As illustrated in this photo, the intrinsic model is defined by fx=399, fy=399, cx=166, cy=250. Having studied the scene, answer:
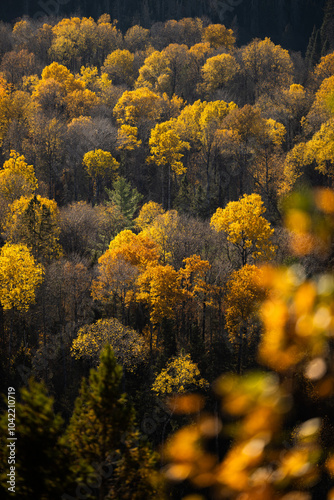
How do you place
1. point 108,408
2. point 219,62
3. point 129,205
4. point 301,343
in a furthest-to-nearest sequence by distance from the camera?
point 219,62 → point 129,205 → point 108,408 → point 301,343

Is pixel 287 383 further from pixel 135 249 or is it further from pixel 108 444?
pixel 135 249

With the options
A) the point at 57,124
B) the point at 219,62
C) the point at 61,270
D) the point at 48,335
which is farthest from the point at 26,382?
the point at 219,62

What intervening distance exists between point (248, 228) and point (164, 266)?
765 cm

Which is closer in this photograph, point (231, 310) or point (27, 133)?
point (231, 310)

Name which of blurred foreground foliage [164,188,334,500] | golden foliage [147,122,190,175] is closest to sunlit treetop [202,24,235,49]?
golden foliage [147,122,190,175]

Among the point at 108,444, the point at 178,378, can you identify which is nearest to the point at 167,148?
the point at 178,378

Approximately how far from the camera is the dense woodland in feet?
7.29

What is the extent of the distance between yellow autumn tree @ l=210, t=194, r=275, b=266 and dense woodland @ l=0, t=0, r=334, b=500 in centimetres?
13

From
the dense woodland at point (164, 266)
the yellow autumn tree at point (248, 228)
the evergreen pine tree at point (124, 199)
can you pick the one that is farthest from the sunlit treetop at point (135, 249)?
the evergreen pine tree at point (124, 199)

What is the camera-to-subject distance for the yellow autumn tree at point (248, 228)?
3303 centimetres

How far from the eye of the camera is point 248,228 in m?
33.1

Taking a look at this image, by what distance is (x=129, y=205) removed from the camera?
47.8 meters

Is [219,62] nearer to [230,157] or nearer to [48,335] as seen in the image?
[230,157]

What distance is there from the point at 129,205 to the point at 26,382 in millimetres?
24046
